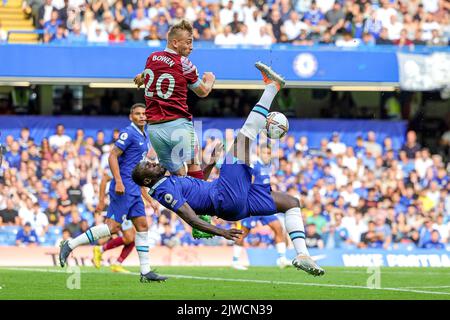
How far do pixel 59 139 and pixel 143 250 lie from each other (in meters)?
11.1

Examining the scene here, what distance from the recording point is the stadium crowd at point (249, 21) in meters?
25.8

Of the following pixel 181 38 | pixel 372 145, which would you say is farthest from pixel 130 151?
pixel 372 145

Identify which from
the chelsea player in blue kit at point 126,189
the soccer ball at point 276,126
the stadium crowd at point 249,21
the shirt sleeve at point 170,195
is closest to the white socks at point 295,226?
the soccer ball at point 276,126

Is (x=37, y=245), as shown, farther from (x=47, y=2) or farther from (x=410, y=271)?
(x=410, y=271)

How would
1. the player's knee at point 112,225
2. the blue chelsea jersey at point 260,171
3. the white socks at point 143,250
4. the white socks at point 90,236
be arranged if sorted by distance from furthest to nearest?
the blue chelsea jersey at point 260,171 < the player's knee at point 112,225 < the white socks at point 90,236 < the white socks at point 143,250

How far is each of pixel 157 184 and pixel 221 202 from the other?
2.64 feet

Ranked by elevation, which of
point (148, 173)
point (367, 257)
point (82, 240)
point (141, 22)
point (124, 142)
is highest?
point (141, 22)

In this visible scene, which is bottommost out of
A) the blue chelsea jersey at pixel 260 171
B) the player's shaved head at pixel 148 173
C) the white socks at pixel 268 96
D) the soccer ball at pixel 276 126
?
the blue chelsea jersey at pixel 260 171

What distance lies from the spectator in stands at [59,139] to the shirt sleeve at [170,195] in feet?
43.9

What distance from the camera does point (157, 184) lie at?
12820 mm

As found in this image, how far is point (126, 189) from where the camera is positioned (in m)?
16.0

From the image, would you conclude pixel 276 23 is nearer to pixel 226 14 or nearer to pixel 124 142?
pixel 226 14

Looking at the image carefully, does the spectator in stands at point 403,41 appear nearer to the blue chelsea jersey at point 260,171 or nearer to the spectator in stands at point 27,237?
the blue chelsea jersey at point 260,171

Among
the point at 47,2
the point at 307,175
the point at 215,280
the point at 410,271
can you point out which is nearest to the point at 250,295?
the point at 215,280
